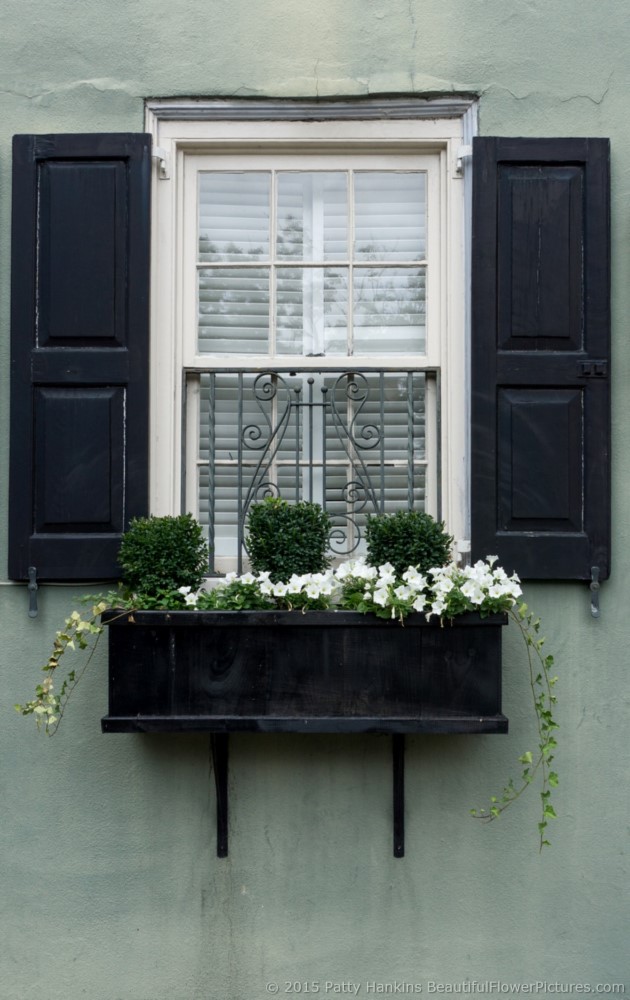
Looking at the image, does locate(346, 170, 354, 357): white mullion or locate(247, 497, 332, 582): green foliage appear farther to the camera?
locate(346, 170, 354, 357): white mullion

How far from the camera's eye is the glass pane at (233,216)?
363cm

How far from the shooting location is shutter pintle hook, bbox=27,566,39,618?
3.37 metres

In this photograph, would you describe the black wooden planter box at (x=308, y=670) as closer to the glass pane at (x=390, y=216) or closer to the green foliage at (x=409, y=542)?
the green foliage at (x=409, y=542)

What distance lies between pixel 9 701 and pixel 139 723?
62 cm

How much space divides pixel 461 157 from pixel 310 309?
81 cm

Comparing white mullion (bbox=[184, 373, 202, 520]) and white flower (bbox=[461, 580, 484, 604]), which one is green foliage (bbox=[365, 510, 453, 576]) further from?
white mullion (bbox=[184, 373, 202, 520])

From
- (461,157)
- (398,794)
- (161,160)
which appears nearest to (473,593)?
(398,794)

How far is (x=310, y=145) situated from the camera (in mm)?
3562

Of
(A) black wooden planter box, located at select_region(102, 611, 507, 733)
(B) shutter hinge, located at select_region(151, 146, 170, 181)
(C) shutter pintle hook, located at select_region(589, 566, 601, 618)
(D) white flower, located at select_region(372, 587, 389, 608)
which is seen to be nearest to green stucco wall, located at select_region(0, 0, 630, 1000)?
(C) shutter pintle hook, located at select_region(589, 566, 601, 618)

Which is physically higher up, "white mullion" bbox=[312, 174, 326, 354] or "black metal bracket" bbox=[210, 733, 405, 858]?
"white mullion" bbox=[312, 174, 326, 354]

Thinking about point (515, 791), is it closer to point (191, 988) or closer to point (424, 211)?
point (191, 988)

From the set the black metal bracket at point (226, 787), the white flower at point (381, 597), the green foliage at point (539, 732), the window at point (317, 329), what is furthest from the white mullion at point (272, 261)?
the black metal bracket at point (226, 787)

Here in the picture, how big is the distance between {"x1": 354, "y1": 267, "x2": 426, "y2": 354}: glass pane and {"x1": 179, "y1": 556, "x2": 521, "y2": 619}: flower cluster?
0.93 metres

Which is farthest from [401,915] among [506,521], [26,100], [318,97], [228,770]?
[26,100]
